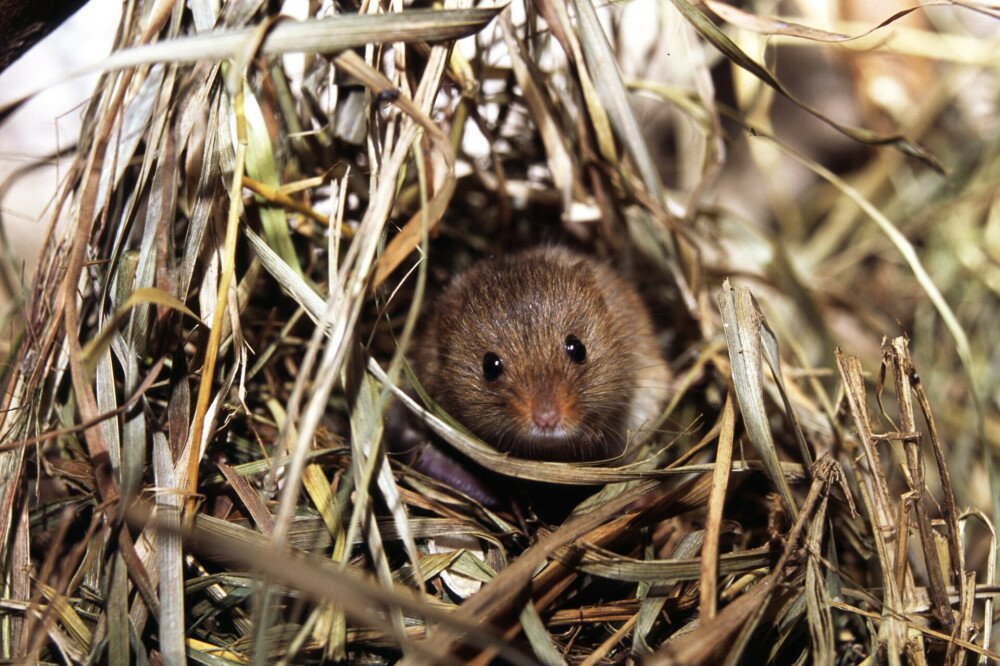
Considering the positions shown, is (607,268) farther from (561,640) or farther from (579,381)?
(561,640)

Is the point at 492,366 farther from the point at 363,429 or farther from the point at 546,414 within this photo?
the point at 363,429

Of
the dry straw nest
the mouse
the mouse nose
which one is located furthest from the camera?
the mouse

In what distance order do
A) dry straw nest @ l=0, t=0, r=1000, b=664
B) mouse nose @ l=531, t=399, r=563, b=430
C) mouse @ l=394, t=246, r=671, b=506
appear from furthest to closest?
mouse @ l=394, t=246, r=671, b=506
mouse nose @ l=531, t=399, r=563, b=430
dry straw nest @ l=0, t=0, r=1000, b=664

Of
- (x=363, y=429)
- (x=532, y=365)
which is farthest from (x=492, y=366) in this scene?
(x=363, y=429)

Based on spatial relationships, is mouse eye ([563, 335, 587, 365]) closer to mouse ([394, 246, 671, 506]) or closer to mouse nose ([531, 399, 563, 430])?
mouse ([394, 246, 671, 506])

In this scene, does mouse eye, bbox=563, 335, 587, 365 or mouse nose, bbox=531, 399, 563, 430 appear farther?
mouse eye, bbox=563, 335, 587, 365

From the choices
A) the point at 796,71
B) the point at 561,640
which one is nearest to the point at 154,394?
the point at 561,640

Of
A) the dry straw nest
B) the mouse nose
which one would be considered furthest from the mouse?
the dry straw nest

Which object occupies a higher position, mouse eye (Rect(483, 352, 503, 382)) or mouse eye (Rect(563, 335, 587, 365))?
mouse eye (Rect(563, 335, 587, 365))
